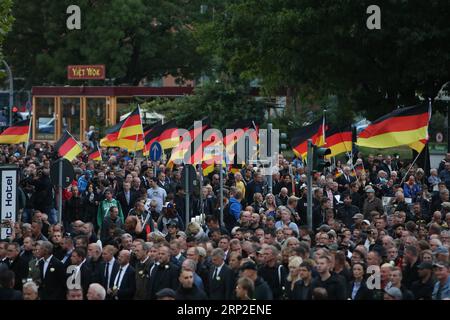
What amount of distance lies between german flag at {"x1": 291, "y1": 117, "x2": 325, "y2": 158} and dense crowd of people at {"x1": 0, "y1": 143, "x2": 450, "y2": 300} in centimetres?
87

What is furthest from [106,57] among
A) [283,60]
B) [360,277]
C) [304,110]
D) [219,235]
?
[360,277]

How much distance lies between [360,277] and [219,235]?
15.4 ft

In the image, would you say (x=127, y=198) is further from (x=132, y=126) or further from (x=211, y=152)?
(x=132, y=126)

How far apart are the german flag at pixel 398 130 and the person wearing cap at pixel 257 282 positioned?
32.6 ft

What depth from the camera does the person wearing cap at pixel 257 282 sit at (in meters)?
13.1

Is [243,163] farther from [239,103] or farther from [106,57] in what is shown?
[106,57]

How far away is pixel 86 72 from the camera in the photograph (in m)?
66.9

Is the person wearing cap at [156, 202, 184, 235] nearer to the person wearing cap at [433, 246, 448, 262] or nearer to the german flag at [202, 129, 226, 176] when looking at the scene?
the german flag at [202, 129, 226, 176]

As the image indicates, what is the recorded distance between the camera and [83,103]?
201 feet

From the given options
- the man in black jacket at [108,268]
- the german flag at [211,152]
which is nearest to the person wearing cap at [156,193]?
the german flag at [211,152]

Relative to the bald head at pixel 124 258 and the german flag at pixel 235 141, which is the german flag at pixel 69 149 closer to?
the german flag at pixel 235 141

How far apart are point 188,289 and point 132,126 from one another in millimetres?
17155

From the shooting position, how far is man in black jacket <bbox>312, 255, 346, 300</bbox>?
13.2m

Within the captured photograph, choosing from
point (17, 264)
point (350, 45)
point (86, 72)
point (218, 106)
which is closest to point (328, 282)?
point (17, 264)
